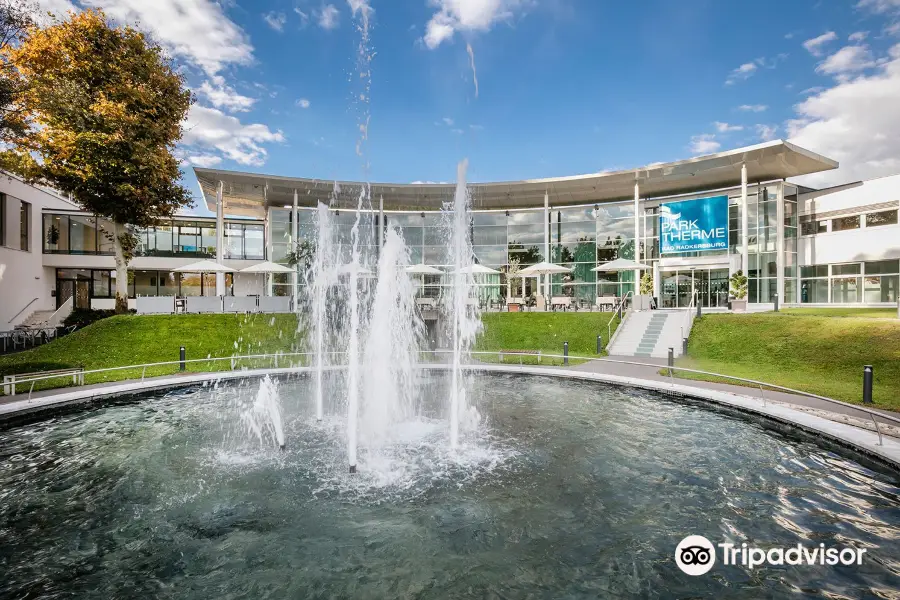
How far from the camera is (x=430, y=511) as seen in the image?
6.03 meters

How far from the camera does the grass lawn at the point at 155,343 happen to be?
1689 cm

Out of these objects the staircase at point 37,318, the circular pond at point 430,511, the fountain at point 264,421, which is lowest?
the circular pond at point 430,511

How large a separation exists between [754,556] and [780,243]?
3150 centimetres

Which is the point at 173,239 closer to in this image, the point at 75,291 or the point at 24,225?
the point at 75,291

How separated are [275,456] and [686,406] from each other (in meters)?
10.3

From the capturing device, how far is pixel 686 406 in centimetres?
1177

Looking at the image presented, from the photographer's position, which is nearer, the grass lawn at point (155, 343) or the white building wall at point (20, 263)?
the grass lawn at point (155, 343)

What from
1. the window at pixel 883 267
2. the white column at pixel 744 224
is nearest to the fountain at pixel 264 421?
the white column at pixel 744 224

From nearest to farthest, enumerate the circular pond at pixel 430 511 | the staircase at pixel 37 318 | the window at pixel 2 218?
the circular pond at pixel 430 511 < the window at pixel 2 218 < the staircase at pixel 37 318

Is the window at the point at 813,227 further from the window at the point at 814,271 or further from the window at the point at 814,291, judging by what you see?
the window at the point at 814,291

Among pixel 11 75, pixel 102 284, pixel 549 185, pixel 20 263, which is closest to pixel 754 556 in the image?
pixel 11 75

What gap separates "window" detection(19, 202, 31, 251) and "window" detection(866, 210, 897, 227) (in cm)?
5243

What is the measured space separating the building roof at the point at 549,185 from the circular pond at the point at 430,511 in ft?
74.3

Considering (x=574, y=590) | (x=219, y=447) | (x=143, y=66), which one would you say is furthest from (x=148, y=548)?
(x=143, y=66)
